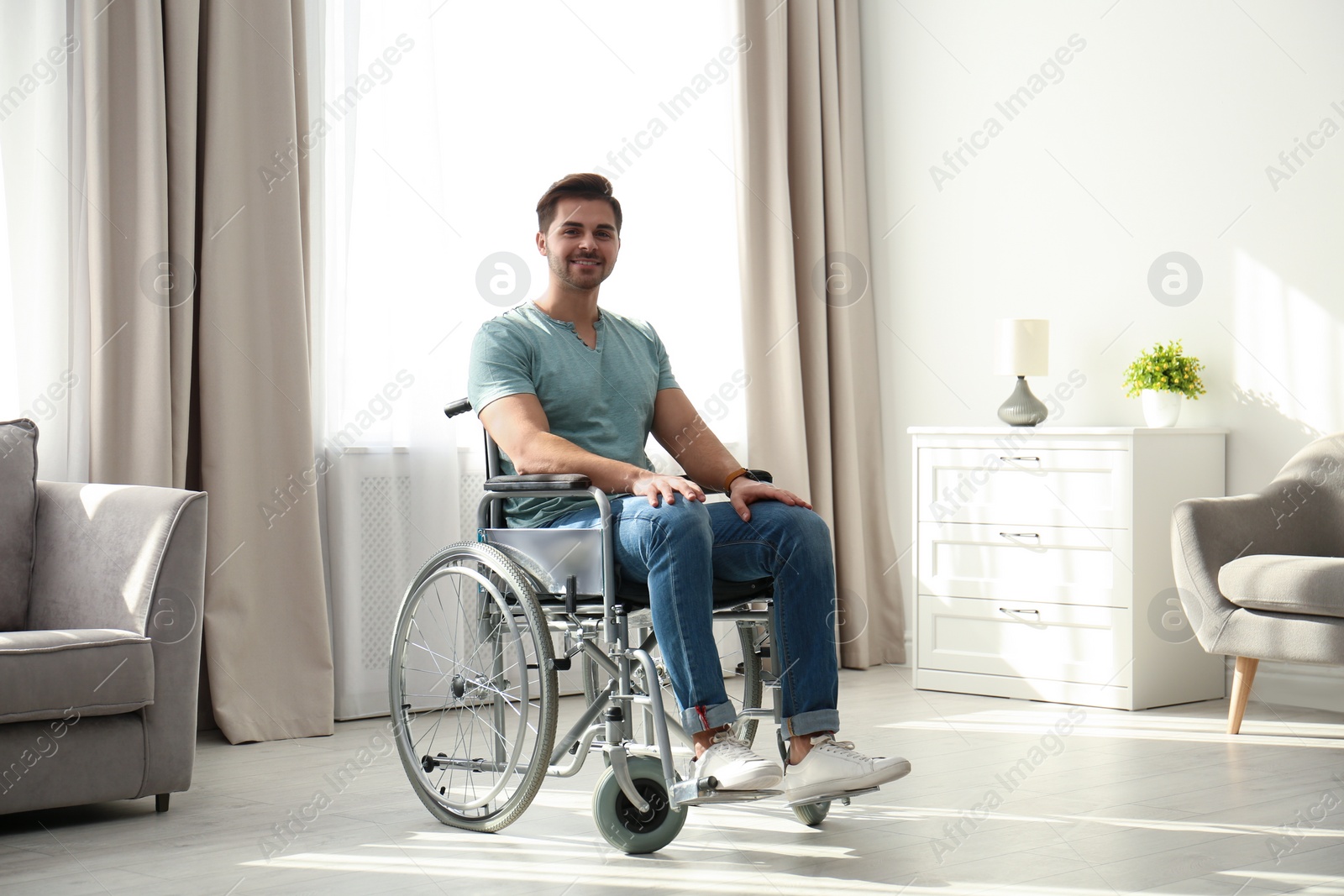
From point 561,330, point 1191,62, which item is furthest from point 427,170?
point 1191,62

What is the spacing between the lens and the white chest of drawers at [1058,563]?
11.3ft

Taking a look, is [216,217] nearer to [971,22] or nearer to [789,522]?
[789,522]

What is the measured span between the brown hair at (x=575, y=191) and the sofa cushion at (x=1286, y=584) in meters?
1.71

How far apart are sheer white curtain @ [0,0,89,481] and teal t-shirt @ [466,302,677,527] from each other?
118cm

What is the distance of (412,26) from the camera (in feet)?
11.4

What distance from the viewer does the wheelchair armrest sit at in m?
2.06

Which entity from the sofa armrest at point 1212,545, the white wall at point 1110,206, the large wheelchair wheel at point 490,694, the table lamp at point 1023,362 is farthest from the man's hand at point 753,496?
the white wall at point 1110,206

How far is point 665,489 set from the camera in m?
2.03

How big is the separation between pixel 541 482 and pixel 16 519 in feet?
3.85

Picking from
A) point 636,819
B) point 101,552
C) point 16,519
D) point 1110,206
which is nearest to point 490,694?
point 636,819

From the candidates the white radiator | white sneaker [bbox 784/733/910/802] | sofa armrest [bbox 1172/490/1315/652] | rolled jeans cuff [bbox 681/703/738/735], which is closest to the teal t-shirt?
rolled jeans cuff [bbox 681/703/738/735]

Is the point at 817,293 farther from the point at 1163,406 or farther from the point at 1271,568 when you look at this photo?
the point at 1271,568

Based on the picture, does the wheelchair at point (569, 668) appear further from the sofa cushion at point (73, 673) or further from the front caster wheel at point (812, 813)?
the sofa cushion at point (73, 673)

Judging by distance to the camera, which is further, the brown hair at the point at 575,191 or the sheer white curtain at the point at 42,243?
the sheer white curtain at the point at 42,243
